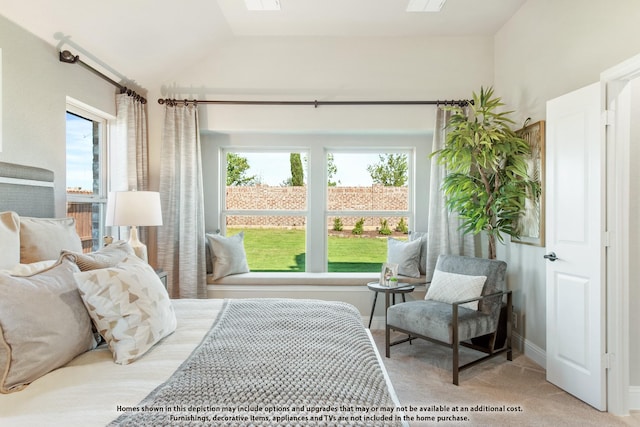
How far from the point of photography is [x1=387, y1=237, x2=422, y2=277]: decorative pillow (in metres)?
3.94

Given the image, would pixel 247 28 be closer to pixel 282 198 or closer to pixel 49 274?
pixel 282 198

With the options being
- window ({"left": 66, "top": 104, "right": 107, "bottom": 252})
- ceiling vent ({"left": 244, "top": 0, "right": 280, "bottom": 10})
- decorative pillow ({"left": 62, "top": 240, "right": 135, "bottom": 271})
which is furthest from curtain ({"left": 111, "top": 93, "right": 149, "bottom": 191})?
decorative pillow ({"left": 62, "top": 240, "right": 135, "bottom": 271})

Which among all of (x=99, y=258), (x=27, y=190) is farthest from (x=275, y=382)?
(x=27, y=190)

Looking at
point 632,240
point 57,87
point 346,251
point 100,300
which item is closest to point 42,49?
point 57,87

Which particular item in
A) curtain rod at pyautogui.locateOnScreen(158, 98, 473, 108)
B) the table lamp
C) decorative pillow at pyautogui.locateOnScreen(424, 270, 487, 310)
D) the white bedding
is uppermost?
curtain rod at pyautogui.locateOnScreen(158, 98, 473, 108)

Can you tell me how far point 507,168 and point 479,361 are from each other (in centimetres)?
157

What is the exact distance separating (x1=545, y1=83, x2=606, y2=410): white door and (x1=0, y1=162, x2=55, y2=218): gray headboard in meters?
3.40

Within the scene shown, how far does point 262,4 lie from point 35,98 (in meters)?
1.87

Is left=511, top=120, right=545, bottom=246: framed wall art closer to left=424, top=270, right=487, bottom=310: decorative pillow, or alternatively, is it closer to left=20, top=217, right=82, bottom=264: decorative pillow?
left=424, top=270, right=487, bottom=310: decorative pillow

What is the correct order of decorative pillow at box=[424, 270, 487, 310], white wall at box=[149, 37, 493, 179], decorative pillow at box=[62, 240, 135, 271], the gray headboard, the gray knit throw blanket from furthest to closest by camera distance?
white wall at box=[149, 37, 493, 179], decorative pillow at box=[424, 270, 487, 310], the gray headboard, decorative pillow at box=[62, 240, 135, 271], the gray knit throw blanket

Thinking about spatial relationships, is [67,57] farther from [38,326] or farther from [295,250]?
[295,250]

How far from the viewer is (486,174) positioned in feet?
11.5

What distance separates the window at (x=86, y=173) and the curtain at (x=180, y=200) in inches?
20.9

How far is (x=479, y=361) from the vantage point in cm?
295
